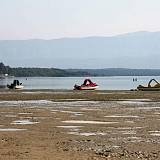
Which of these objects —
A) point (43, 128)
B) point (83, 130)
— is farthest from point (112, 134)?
point (43, 128)

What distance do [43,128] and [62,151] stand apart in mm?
6735

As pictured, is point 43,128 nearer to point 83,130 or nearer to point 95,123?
point 83,130

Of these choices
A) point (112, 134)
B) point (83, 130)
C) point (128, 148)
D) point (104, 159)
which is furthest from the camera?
point (83, 130)

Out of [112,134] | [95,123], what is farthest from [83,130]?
[95,123]

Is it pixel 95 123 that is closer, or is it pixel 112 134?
pixel 112 134

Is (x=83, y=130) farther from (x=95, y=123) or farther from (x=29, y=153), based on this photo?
(x=29, y=153)

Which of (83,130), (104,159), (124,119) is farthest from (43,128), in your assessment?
(104,159)

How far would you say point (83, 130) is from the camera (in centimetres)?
2136

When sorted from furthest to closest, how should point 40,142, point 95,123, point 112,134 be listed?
point 95,123
point 112,134
point 40,142

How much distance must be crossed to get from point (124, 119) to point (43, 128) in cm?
603

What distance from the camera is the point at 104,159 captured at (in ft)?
46.0

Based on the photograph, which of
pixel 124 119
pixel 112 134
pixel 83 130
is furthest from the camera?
pixel 124 119

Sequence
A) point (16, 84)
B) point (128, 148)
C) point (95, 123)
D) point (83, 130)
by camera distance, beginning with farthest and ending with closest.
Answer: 1. point (16, 84)
2. point (95, 123)
3. point (83, 130)
4. point (128, 148)

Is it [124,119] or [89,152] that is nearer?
[89,152]
